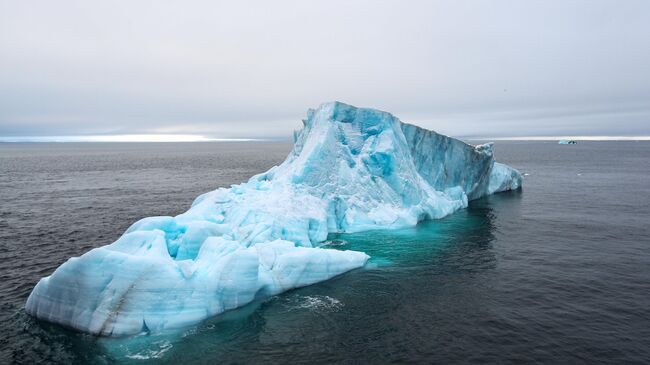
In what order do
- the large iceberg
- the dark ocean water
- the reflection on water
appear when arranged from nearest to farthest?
the dark ocean water → the reflection on water → the large iceberg

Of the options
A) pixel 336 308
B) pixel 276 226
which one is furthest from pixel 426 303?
pixel 276 226

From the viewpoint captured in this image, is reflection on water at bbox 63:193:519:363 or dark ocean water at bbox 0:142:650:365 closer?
Result: dark ocean water at bbox 0:142:650:365

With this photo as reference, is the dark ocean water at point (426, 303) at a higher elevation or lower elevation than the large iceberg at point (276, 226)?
lower

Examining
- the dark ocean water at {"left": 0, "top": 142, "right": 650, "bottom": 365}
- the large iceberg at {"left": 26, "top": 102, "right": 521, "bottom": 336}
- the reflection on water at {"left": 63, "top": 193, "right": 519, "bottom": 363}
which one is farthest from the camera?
the large iceberg at {"left": 26, "top": 102, "right": 521, "bottom": 336}

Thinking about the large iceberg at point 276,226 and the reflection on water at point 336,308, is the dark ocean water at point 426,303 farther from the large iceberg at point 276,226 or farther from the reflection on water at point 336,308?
the large iceberg at point 276,226

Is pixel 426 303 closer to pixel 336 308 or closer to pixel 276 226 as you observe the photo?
pixel 336 308

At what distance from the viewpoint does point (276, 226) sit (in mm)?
23328

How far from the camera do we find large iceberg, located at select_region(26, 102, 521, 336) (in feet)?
46.5

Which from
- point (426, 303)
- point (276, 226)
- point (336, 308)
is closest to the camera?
→ point (336, 308)

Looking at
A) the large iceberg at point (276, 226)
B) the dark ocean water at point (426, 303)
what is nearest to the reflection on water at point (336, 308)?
the dark ocean water at point (426, 303)

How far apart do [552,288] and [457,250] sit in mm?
6488

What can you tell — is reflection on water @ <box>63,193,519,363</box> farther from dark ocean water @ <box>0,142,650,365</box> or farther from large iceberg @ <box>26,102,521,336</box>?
large iceberg @ <box>26,102,521,336</box>

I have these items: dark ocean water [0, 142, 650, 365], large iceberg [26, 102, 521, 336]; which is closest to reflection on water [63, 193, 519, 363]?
dark ocean water [0, 142, 650, 365]

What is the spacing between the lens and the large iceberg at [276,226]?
46.5 feet
